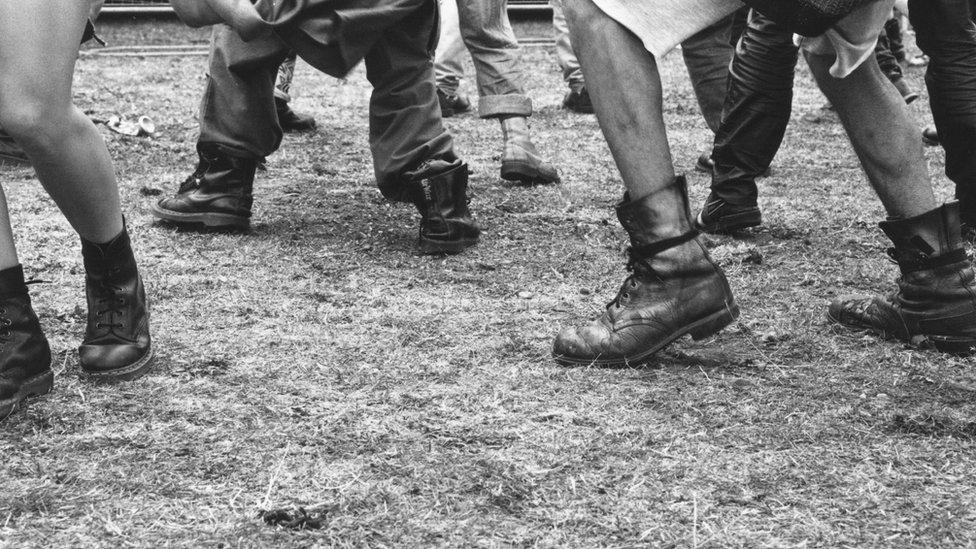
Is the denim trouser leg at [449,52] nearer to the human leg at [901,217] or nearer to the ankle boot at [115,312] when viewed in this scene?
the human leg at [901,217]

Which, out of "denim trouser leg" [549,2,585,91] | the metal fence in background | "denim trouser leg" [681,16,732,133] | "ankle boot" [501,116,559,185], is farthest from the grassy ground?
the metal fence in background

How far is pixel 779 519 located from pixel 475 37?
11.9ft

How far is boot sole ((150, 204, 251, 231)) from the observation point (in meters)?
3.96

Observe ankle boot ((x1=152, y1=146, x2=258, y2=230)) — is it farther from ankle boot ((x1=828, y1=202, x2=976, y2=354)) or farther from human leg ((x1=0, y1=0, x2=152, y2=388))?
ankle boot ((x1=828, y1=202, x2=976, y2=354))

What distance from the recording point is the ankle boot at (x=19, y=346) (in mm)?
2365

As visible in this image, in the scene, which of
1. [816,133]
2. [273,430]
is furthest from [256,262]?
[816,133]

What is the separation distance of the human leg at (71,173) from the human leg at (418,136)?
50.8 inches

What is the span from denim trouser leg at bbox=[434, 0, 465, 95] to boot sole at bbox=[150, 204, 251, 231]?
267 centimetres

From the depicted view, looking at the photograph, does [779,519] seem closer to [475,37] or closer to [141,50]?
[475,37]

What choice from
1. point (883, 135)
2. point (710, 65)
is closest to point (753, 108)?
point (710, 65)

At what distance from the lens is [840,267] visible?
11.9 feet

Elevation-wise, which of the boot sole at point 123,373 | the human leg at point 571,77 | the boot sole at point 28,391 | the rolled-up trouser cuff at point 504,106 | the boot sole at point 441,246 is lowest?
the human leg at point 571,77

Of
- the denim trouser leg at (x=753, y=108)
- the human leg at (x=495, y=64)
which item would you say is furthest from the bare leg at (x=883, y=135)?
the human leg at (x=495, y=64)

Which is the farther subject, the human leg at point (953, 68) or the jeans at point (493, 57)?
the jeans at point (493, 57)
